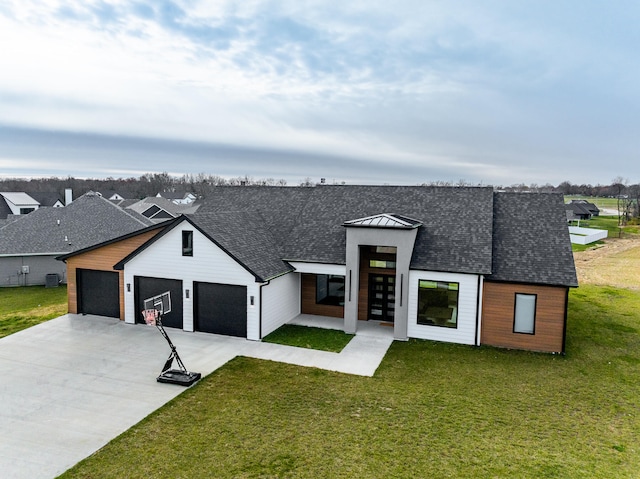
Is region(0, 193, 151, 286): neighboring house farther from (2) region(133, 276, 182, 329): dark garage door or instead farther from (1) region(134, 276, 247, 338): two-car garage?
(1) region(134, 276, 247, 338): two-car garage

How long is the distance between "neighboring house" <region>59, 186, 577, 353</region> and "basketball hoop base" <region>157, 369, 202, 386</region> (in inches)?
143

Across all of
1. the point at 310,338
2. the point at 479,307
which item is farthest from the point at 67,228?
the point at 479,307

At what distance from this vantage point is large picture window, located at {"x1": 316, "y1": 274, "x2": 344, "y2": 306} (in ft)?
61.2

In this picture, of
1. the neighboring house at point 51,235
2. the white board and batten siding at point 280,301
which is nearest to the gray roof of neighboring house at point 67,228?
the neighboring house at point 51,235

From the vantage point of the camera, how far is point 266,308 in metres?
16.0

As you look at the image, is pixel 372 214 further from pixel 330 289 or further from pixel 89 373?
pixel 89 373

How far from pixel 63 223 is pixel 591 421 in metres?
31.3

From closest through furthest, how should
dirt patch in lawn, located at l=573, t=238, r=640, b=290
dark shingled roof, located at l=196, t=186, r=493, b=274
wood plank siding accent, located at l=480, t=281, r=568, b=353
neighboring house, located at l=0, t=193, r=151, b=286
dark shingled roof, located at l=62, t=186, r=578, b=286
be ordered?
wood plank siding accent, located at l=480, t=281, r=568, b=353, dark shingled roof, located at l=62, t=186, r=578, b=286, dark shingled roof, located at l=196, t=186, r=493, b=274, neighboring house, located at l=0, t=193, r=151, b=286, dirt patch in lawn, located at l=573, t=238, r=640, b=290

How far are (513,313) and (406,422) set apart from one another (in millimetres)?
7329

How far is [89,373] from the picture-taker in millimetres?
12516

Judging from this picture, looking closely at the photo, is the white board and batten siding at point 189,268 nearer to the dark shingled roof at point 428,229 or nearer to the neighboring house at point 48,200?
the dark shingled roof at point 428,229

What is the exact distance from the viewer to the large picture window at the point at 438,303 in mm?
15784

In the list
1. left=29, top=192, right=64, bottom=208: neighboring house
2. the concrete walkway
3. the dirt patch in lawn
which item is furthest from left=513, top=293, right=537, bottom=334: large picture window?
left=29, top=192, right=64, bottom=208: neighboring house

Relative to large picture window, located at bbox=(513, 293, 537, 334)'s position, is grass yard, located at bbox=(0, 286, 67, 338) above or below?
below
